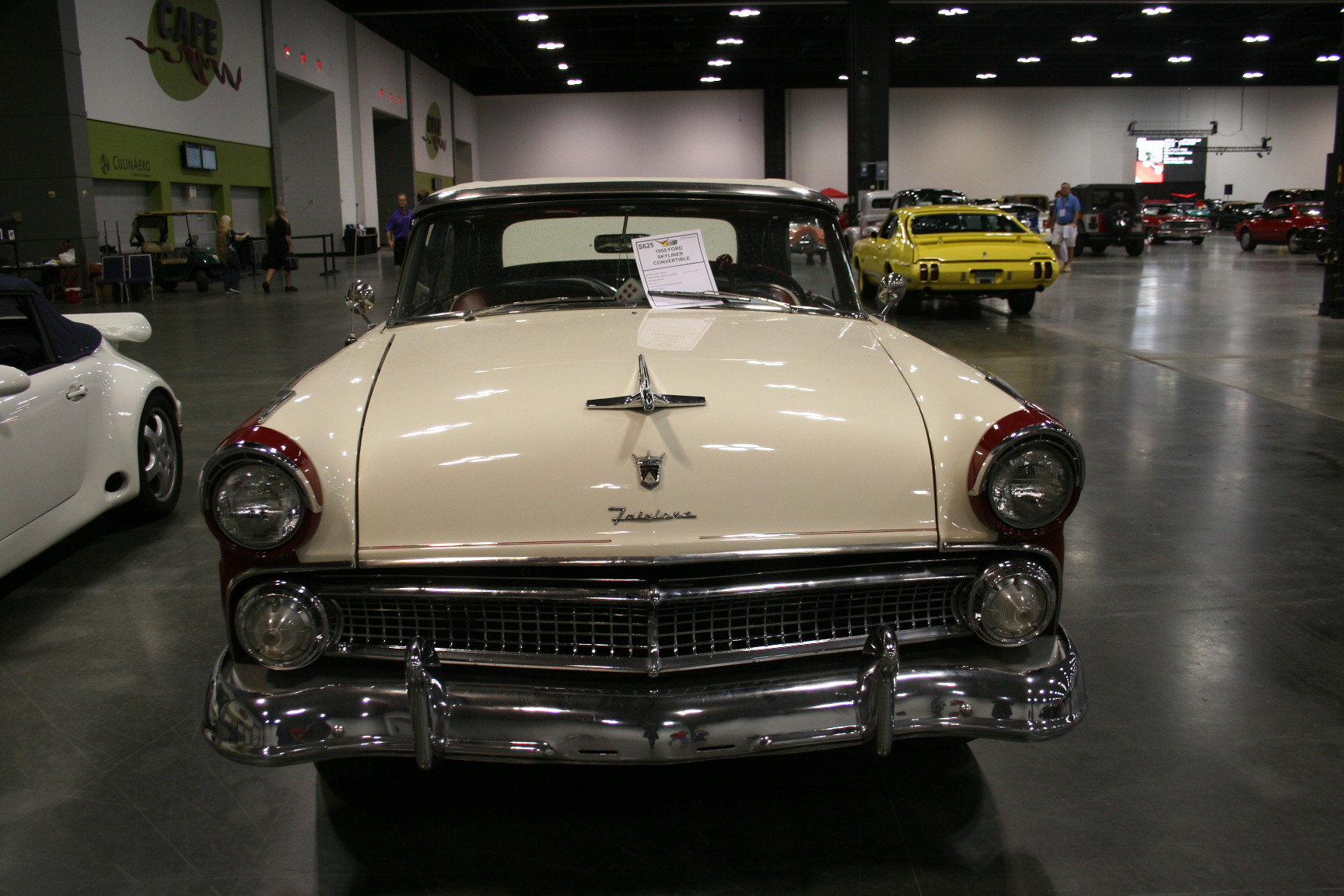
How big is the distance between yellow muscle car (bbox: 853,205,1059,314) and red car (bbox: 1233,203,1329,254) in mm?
14079

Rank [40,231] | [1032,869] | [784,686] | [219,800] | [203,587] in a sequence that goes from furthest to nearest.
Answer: [40,231]
[203,587]
[219,800]
[1032,869]
[784,686]

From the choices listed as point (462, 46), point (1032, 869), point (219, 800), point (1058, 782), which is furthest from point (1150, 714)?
point (462, 46)

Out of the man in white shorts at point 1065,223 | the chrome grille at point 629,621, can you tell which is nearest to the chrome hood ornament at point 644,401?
the chrome grille at point 629,621

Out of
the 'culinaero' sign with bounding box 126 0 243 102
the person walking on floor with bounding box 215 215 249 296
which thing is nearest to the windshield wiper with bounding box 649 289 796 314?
the person walking on floor with bounding box 215 215 249 296

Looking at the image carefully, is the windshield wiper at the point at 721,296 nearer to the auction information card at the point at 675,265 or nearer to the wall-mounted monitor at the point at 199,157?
the auction information card at the point at 675,265

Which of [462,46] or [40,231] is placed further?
[462,46]

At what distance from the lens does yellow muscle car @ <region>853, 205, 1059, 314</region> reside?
471 inches

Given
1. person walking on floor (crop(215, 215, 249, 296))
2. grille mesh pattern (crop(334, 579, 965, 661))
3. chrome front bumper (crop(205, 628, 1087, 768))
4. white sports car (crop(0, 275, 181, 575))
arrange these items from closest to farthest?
chrome front bumper (crop(205, 628, 1087, 768)) → grille mesh pattern (crop(334, 579, 965, 661)) → white sports car (crop(0, 275, 181, 575)) → person walking on floor (crop(215, 215, 249, 296))

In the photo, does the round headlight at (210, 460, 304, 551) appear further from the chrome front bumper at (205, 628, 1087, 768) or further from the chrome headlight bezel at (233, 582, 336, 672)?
the chrome front bumper at (205, 628, 1087, 768)

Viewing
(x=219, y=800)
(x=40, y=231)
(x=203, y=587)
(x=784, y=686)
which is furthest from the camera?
(x=40, y=231)

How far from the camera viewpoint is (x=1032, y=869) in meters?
2.15

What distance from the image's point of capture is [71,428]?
12.7ft

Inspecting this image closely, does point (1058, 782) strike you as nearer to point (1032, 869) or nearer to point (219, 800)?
point (1032, 869)

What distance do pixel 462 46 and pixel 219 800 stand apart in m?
32.5
